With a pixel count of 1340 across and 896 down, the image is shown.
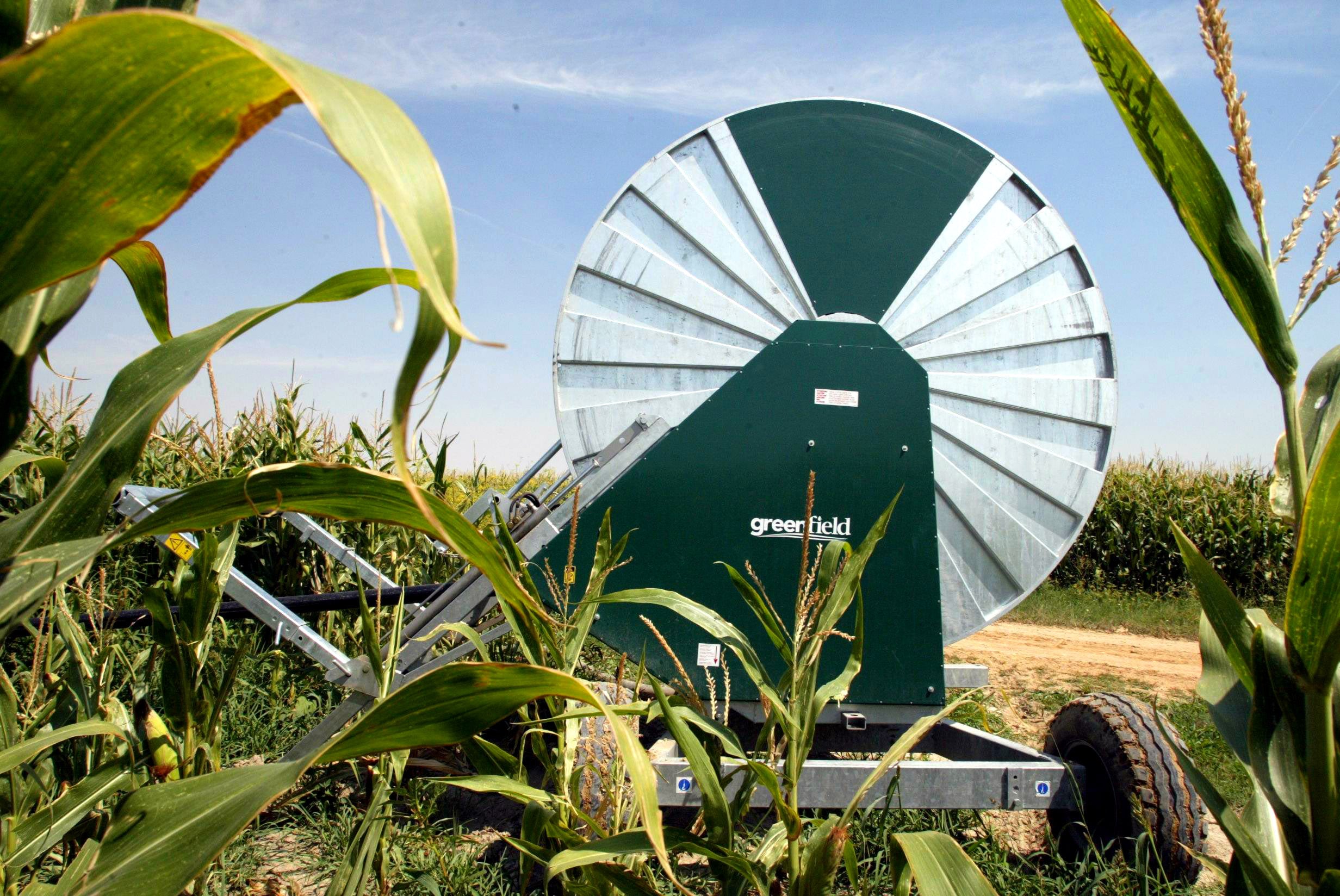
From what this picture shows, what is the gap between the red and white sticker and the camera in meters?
2.83

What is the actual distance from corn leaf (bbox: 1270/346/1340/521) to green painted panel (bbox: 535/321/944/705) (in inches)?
68.3

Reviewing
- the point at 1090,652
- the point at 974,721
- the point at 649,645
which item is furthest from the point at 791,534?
the point at 1090,652

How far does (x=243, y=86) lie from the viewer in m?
0.54

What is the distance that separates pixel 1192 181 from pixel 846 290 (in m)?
2.48

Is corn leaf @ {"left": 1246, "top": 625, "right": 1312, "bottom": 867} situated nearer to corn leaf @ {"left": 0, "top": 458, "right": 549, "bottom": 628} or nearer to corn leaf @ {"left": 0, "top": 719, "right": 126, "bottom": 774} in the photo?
corn leaf @ {"left": 0, "top": 458, "right": 549, "bottom": 628}

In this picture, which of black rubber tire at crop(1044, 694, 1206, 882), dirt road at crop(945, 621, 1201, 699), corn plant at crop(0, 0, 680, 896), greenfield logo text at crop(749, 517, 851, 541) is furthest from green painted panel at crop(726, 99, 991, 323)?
dirt road at crop(945, 621, 1201, 699)

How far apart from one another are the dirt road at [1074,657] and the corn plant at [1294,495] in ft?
19.6

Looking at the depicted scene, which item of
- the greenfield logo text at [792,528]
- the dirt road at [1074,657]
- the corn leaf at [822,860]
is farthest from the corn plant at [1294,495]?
the dirt road at [1074,657]

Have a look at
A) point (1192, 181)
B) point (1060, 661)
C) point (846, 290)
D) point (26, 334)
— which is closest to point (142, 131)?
point (26, 334)

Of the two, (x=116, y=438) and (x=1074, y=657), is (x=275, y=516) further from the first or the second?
(x=1074, y=657)

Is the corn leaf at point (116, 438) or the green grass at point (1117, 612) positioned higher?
the corn leaf at point (116, 438)

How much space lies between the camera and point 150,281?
94cm

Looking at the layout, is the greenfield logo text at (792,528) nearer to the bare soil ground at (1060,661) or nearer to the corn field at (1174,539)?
the bare soil ground at (1060,661)

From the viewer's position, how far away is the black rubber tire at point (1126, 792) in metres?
2.55
